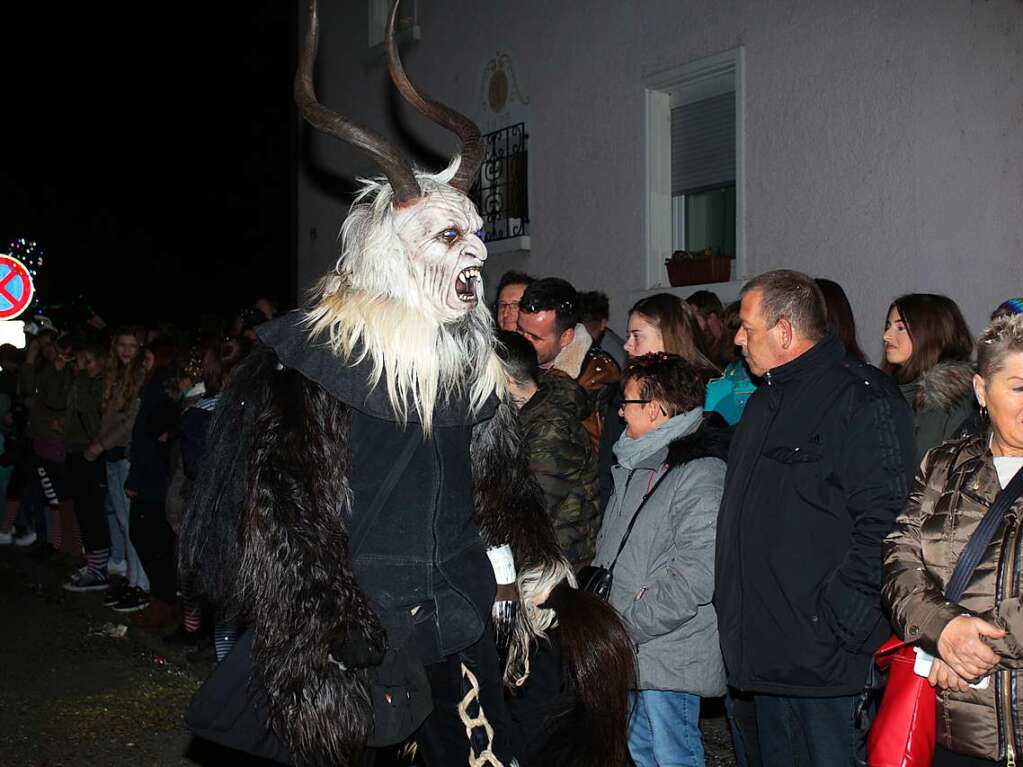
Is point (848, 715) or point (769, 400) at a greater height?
point (769, 400)

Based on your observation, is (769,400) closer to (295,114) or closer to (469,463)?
(469,463)

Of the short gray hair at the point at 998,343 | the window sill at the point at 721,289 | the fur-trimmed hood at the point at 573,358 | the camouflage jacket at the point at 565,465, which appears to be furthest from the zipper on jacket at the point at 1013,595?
the window sill at the point at 721,289

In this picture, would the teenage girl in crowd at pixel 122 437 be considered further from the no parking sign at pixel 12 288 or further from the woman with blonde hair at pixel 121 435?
the no parking sign at pixel 12 288

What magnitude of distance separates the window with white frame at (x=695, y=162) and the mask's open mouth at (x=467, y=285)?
5.71 m

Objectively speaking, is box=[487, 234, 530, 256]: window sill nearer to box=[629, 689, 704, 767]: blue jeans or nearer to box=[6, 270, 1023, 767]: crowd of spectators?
box=[6, 270, 1023, 767]: crowd of spectators

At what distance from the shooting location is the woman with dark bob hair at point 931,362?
4.49m

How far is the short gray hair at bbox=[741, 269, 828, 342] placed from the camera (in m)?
3.82

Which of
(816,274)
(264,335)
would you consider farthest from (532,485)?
(816,274)

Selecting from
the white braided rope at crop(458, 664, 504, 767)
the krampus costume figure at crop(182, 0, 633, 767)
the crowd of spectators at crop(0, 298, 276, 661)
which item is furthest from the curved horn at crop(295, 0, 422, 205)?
the crowd of spectators at crop(0, 298, 276, 661)

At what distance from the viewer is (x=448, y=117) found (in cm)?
359

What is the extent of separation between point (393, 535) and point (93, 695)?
13.7 feet

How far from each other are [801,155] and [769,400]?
5.02 meters

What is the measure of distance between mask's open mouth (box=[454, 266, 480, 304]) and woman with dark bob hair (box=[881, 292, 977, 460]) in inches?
83.8

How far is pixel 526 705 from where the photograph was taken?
3.71 meters
